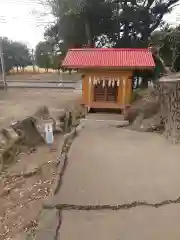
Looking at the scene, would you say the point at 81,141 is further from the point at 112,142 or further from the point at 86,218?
the point at 86,218

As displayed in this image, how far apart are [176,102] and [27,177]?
522 cm

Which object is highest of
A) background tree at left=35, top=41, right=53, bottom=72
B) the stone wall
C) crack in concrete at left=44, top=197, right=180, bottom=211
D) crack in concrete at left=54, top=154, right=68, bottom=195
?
background tree at left=35, top=41, right=53, bottom=72

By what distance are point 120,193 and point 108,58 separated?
1075cm

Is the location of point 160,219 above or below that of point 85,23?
below

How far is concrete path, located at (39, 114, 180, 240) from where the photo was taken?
4.22m

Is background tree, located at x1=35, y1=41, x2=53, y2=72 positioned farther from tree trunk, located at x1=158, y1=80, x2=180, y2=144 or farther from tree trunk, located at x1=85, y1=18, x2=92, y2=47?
tree trunk, located at x1=158, y1=80, x2=180, y2=144

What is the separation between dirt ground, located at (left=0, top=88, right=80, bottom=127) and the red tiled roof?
209 inches

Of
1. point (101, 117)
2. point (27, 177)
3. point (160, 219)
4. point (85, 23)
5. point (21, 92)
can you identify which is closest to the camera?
point (160, 219)

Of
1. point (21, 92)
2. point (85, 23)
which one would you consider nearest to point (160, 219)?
point (85, 23)

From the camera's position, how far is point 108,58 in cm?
1505

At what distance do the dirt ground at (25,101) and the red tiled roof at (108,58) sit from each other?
209 inches

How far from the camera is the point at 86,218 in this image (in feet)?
14.9

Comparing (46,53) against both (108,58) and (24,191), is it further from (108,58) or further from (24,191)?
(24,191)

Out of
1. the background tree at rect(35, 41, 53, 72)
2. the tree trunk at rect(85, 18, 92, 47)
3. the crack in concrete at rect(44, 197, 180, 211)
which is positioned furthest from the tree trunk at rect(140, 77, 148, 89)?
the crack in concrete at rect(44, 197, 180, 211)
